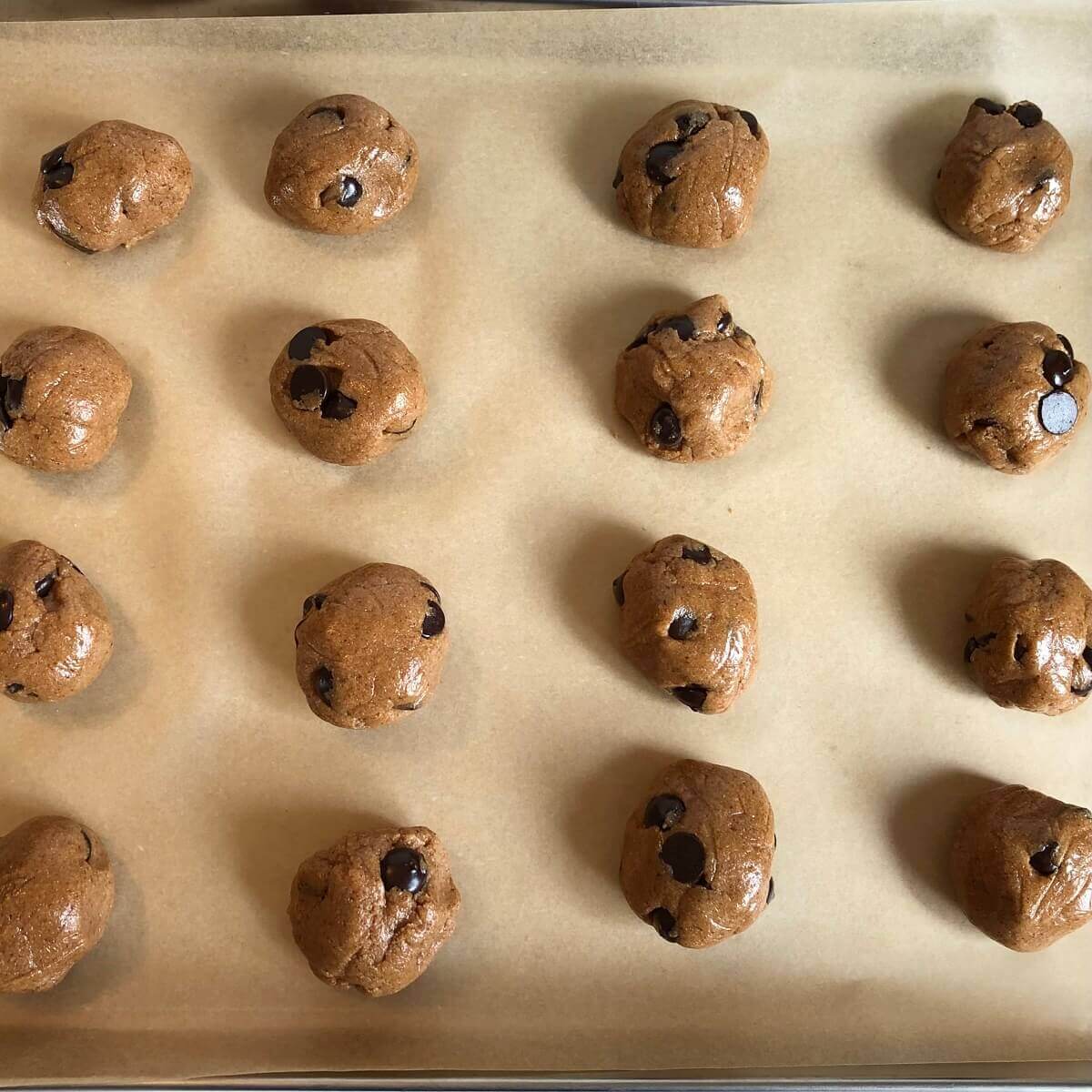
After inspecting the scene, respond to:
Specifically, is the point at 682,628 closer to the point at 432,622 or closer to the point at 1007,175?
the point at 432,622

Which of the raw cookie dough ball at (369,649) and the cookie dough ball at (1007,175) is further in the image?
the cookie dough ball at (1007,175)

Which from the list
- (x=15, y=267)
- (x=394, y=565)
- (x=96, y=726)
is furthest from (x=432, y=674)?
(x=15, y=267)

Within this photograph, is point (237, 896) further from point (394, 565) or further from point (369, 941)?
point (394, 565)

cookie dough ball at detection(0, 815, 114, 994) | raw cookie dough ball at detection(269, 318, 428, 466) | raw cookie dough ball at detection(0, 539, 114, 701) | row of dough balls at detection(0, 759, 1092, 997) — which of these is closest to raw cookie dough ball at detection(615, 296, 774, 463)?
raw cookie dough ball at detection(269, 318, 428, 466)

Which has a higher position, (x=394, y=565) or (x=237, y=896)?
(x=394, y=565)

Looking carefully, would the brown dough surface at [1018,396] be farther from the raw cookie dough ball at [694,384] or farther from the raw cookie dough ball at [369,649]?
the raw cookie dough ball at [369,649]

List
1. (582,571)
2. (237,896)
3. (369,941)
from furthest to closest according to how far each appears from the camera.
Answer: (582,571)
(237,896)
(369,941)

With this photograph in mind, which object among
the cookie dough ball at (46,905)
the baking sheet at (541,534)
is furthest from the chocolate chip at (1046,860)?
the cookie dough ball at (46,905)
